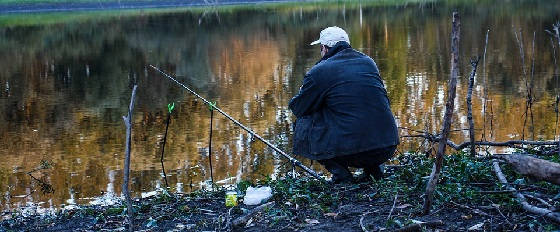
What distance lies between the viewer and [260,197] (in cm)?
562

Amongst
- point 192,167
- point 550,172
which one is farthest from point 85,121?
point 550,172

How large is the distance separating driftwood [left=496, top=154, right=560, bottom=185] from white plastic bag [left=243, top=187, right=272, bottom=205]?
73.1 inches

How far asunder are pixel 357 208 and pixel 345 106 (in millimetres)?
948

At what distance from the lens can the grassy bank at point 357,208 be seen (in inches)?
179

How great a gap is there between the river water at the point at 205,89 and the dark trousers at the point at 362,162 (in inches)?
92.4

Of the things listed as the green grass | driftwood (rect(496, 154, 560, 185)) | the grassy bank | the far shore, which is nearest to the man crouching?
the grassy bank

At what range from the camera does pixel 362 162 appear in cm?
591

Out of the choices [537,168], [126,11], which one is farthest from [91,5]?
[537,168]

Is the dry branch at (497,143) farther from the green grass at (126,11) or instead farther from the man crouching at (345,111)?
the green grass at (126,11)

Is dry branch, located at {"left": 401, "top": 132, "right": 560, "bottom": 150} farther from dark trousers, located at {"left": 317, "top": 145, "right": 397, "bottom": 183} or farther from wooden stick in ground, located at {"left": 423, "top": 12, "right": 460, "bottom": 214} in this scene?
wooden stick in ground, located at {"left": 423, "top": 12, "right": 460, "bottom": 214}

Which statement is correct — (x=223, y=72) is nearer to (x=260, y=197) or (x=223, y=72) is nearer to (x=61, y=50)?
(x=61, y=50)

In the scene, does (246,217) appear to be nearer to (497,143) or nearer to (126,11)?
(497,143)

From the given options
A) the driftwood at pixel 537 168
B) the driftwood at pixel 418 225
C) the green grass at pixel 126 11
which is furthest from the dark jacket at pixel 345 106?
the green grass at pixel 126 11

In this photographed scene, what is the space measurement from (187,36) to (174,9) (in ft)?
57.2
